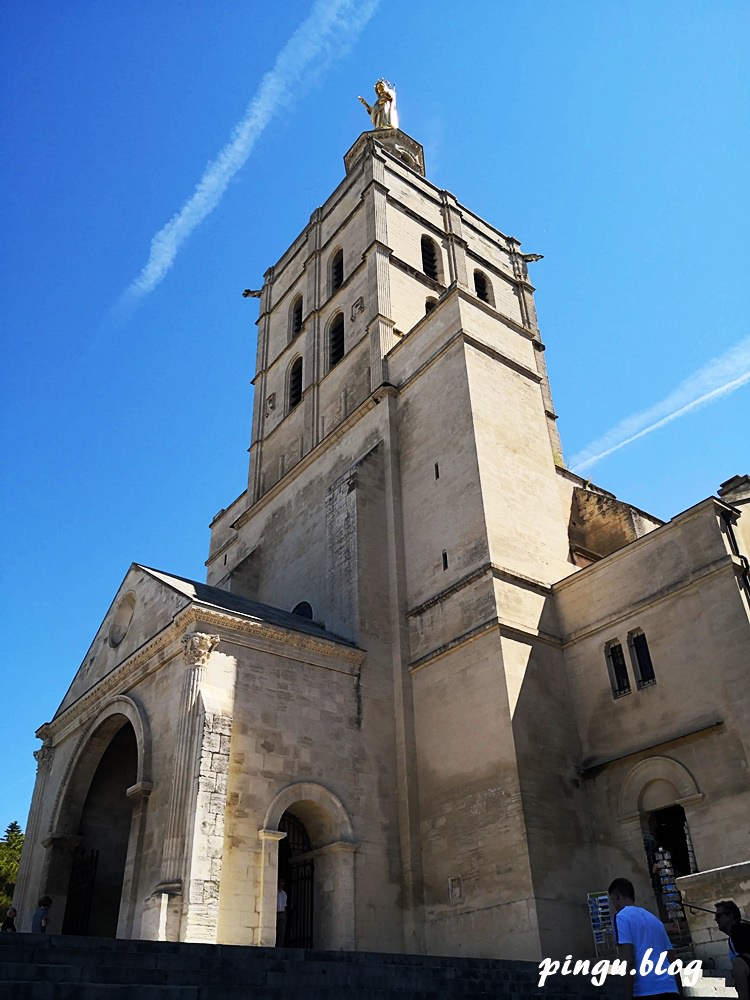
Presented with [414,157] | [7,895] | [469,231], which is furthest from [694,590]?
[7,895]

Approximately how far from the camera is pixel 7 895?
32.5 metres

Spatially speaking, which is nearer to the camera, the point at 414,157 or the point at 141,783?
the point at 141,783

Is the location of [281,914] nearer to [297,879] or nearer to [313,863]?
[297,879]

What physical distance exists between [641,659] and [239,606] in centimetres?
809

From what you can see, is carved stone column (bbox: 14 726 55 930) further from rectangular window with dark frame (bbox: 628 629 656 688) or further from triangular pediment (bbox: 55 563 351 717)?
rectangular window with dark frame (bbox: 628 629 656 688)

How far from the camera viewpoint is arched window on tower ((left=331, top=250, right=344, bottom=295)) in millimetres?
28080

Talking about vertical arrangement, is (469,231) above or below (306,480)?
above

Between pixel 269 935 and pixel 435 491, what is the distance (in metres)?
9.63

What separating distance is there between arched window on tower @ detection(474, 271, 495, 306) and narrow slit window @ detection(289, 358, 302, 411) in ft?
22.3

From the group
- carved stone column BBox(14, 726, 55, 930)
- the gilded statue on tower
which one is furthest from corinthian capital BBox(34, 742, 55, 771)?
the gilded statue on tower

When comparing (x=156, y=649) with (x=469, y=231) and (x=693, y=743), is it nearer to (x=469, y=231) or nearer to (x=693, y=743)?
(x=693, y=743)

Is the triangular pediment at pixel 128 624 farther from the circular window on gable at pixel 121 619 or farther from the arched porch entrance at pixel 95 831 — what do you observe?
the arched porch entrance at pixel 95 831

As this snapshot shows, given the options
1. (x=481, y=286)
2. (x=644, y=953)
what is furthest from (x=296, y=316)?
(x=644, y=953)

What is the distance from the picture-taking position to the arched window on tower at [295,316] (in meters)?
29.7
